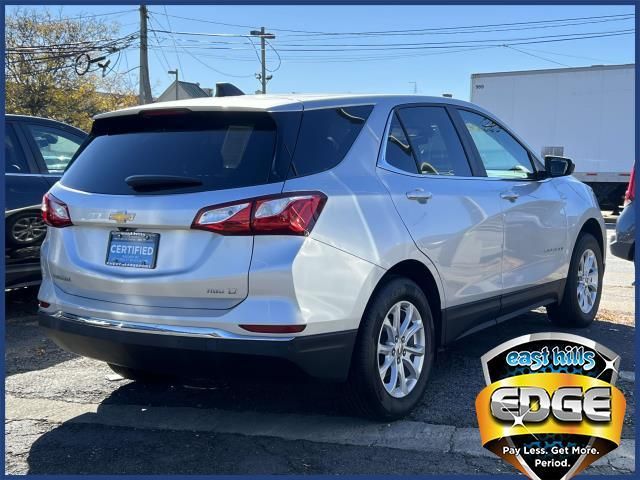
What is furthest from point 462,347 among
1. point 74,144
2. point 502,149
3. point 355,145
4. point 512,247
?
point 74,144

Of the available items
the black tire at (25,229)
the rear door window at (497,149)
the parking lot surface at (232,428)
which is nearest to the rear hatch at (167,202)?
the parking lot surface at (232,428)

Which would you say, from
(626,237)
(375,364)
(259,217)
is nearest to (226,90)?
(259,217)

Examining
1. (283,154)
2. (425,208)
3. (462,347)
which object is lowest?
(462,347)

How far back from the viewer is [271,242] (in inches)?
118

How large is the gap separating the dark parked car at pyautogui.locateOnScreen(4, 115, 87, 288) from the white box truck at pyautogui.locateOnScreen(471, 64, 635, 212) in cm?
1443

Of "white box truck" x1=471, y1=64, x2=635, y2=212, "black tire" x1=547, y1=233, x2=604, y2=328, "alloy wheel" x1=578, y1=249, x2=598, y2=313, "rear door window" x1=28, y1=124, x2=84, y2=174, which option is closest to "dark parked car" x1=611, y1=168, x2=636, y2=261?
"alloy wheel" x1=578, y1=249, x2=598, y2=313

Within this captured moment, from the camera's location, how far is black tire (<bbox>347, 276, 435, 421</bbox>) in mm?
3336

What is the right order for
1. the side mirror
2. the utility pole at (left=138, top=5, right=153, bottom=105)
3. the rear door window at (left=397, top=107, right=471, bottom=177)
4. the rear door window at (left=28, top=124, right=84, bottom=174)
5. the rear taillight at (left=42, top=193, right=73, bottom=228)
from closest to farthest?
the rear taillight at (left=42, top=193, right=73, bottom=228) < the rear door window at (left=397, top=107, right=471, bottom=177) < the side mirror < the rear door window at (left=28, top=124, right=84, bottom=174) < the utility pole at (left=138, top=5, right=153, bottom=105)

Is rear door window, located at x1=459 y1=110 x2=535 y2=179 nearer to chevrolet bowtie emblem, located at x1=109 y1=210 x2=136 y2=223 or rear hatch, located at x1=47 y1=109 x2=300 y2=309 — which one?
rear hatch, located at x1=47 y1=109 x2=300 y2=309

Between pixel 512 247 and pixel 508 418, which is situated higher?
pixel 512 247

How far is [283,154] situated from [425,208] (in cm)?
103

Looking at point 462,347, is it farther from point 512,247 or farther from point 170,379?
point 170,379

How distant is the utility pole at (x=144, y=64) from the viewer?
23.7 metres

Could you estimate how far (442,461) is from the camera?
321 cm
